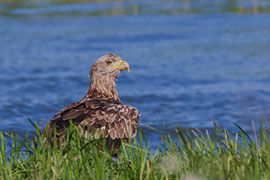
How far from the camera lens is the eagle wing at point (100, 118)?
6.28 meters

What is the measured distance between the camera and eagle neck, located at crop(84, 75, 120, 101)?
784 cm

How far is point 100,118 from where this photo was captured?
6.45 m

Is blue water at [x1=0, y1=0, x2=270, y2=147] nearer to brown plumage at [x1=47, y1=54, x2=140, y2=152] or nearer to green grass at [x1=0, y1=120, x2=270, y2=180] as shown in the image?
brown plumage at [x1=47, y1=54, x2=140, y2=152]

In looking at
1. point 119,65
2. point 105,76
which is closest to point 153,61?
point 119,65

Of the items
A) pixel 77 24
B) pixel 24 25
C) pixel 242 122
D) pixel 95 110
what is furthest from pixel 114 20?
pixel 95 110

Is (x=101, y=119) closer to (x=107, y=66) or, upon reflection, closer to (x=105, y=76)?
(x=105, y=76)

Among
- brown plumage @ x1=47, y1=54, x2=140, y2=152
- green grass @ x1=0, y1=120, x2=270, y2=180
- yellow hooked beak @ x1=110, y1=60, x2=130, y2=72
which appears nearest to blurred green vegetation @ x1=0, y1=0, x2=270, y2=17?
yellow hooked beak @ x1=110, y1=60, x2=130, y2=72

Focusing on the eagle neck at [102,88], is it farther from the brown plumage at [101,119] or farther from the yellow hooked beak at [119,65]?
the yellow hooked beak at [119,65]

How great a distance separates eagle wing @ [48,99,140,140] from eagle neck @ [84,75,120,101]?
2.57 ft

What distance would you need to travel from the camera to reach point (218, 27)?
22.3m

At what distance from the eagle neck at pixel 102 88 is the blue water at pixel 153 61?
136cm

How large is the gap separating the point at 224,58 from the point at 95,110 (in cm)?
1058

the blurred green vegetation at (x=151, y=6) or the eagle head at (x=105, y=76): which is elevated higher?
the blurred green vegetation at (x=151, y=6)

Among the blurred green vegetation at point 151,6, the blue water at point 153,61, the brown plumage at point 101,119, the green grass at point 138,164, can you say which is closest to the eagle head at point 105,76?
the brown plumage at point 101,119
